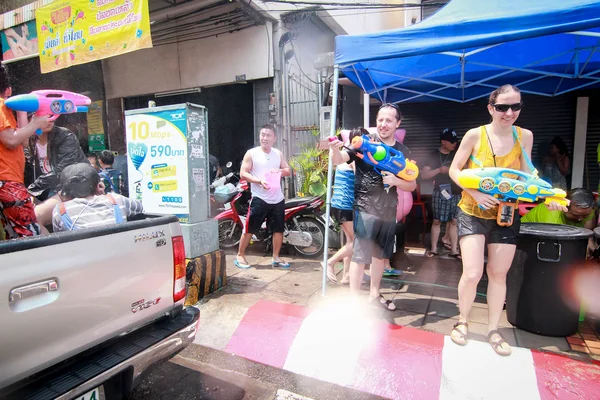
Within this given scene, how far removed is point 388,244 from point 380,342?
83cm

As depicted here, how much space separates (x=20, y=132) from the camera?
107 inches

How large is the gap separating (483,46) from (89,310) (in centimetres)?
329

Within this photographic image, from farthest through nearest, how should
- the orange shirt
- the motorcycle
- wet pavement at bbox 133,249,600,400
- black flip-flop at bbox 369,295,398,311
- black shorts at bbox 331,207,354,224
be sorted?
the motorcycle, black shorts at bbox 331,207,354,224, black flip-flop at bbox 369,295,398,311, the orange shirt, wet pavement at bbox 133,249,600,400

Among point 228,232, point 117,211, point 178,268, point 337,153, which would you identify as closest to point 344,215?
point 337,153

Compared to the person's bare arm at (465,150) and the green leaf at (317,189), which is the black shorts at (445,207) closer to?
the green leaf at (317,189)

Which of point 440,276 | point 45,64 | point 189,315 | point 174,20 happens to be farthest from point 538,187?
point 45,64

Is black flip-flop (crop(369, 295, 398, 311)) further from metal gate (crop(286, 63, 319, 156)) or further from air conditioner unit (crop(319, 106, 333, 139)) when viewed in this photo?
metal gate (crop(286, 63, 319, 156))

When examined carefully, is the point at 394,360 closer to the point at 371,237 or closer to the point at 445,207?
the point at 371,237

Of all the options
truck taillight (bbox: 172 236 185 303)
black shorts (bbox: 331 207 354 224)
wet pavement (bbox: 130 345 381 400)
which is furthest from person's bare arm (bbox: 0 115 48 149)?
black shorts (bbox: 331 207 354 224)

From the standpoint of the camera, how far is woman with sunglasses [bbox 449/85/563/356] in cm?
263

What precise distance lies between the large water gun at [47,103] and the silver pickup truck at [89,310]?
4.51ft

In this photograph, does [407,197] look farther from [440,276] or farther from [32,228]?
[32,228]

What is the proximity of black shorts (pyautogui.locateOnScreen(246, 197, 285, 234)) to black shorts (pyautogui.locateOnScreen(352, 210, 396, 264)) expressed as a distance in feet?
5.86

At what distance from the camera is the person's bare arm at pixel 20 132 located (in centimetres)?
269
